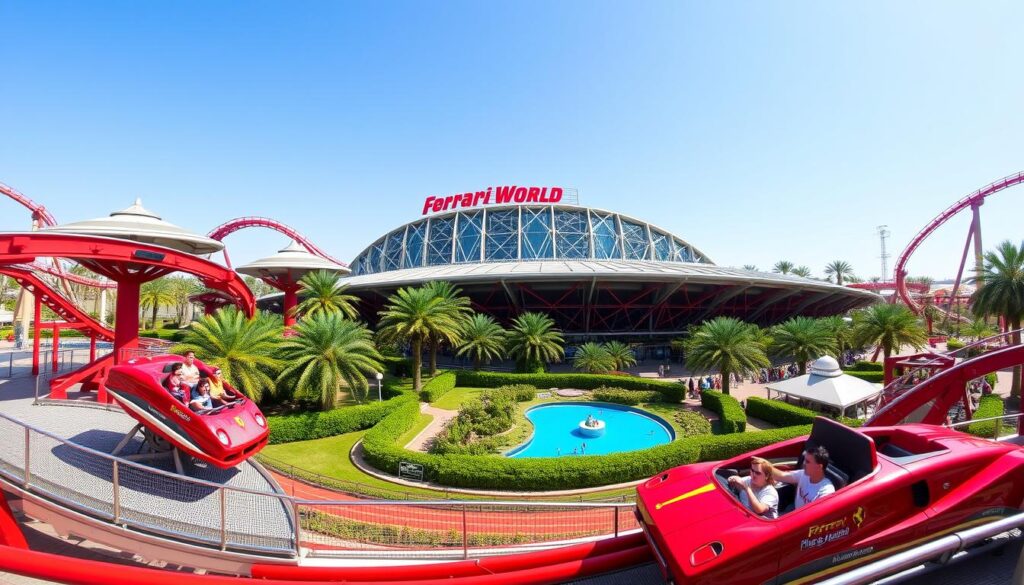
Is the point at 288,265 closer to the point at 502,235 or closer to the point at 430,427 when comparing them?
Answer: the point at 430,427

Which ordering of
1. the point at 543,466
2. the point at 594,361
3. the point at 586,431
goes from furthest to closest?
the point at 594,361 → the point at 586,431 → the point at 543,466

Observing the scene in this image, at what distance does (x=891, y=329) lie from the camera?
2811cm

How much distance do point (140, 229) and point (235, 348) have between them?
7.85 m

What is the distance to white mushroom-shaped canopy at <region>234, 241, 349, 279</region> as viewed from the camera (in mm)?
32781

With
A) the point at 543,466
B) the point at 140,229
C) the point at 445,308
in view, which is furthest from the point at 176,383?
the point at 445,308

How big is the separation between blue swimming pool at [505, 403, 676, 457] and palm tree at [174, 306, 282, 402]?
1203 centimetres

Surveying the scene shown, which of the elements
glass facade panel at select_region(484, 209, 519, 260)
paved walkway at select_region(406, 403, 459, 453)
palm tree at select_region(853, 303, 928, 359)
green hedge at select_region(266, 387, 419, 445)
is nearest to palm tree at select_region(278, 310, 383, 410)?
green hedge at select_region(266, 387, 419, 445)

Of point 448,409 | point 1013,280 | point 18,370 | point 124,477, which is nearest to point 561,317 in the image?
point 448,409

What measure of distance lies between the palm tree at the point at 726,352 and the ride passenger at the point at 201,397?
23.8 m

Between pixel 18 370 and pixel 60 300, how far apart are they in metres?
14.0

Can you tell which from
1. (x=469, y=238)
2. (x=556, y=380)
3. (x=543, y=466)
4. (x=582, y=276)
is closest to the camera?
(x=543, y=466)

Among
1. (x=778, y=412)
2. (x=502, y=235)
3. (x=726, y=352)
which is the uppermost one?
(x=502, y=235)

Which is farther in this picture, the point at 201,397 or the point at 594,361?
the point at 594,361

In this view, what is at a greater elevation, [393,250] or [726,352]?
[393,250]
